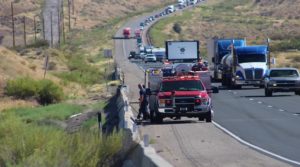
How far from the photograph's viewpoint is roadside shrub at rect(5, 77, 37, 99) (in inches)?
2576

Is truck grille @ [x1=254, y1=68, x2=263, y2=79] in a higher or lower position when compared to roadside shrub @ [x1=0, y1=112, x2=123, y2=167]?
lower

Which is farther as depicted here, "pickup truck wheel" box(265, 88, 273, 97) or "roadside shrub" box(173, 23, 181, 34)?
"roadside shrub" box(173, 23, 181, 34)

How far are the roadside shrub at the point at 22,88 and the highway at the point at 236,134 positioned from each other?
16190 mm

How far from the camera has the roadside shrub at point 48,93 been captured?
217 feet

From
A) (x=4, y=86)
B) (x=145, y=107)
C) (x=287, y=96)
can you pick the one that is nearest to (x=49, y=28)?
(x=4, y=86)

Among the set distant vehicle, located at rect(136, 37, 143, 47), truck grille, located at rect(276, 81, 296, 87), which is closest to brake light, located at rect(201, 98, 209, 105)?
truck grille, located at rect(276, 81, 296, 87)

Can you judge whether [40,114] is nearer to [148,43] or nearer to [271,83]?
[271,83]

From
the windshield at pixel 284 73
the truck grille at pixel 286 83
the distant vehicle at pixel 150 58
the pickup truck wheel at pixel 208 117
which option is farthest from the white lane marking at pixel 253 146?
the distant vehicle at pixel 150 58

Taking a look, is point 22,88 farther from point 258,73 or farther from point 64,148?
point 64,148

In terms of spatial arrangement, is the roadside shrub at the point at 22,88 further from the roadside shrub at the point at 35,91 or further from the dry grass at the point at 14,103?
the dry grass at the point at 14,103

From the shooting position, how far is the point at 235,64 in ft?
210

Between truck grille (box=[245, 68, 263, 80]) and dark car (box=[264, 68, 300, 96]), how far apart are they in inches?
241

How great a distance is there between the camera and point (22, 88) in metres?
65.3

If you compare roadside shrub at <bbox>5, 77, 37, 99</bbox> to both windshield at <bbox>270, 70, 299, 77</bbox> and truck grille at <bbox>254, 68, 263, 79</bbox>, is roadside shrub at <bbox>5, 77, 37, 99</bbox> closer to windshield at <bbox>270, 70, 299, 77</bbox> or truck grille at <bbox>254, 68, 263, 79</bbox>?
truck grille at <bbox>254, 68, 263, 79</bbox>
